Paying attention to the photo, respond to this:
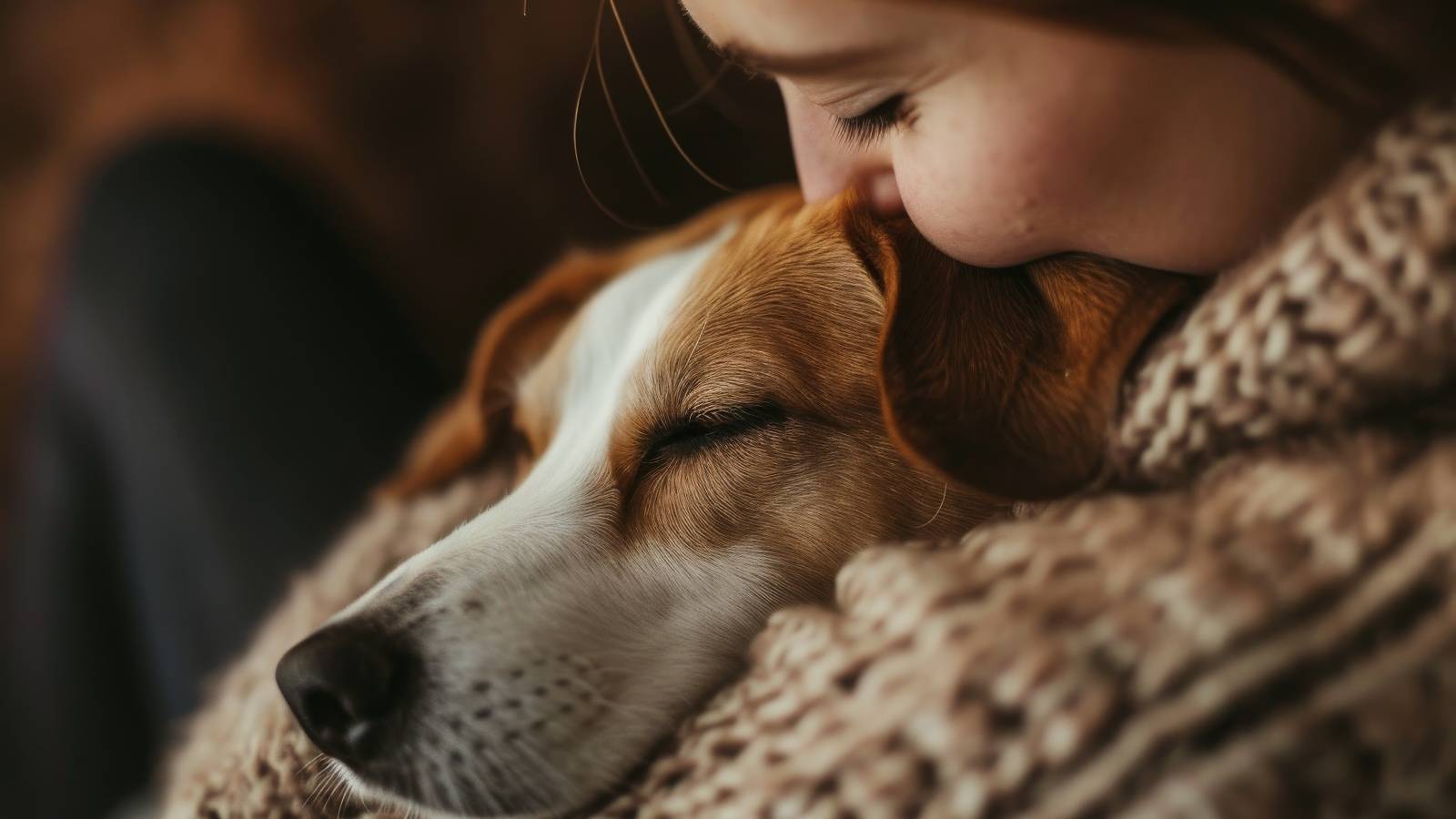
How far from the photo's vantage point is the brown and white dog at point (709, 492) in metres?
0.69

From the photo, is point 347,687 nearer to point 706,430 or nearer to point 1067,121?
point 706,430

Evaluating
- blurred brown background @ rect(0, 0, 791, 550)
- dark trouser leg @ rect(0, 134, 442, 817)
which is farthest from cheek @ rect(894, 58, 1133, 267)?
blurred brown background @ rect(0, 0, 791, 550)

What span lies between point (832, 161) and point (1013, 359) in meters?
0.22

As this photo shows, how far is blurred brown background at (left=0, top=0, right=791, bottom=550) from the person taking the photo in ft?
7.46

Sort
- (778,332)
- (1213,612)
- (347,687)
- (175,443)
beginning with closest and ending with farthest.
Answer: (1213,612) → (347,687) → (778,332) → (175,443)

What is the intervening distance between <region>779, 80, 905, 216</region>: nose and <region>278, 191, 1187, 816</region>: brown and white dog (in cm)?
2

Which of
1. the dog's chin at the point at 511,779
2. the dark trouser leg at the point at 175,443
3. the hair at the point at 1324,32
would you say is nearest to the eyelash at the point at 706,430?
the dog's chin at the point at 511,779

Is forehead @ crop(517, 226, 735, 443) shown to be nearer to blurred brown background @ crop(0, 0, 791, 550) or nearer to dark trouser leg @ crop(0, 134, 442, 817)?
dark trouser leg @ crop(0, 134, 442, 817)

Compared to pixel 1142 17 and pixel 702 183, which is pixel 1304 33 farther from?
pixel 702 183

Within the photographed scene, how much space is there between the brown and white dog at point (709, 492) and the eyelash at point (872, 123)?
7 cm

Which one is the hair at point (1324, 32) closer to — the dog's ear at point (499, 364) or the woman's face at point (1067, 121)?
the woman's face at point (1067, 121)

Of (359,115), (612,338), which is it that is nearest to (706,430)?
(612,338)

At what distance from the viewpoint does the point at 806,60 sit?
0.64 meters

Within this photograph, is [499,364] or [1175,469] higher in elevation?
[499,364]
